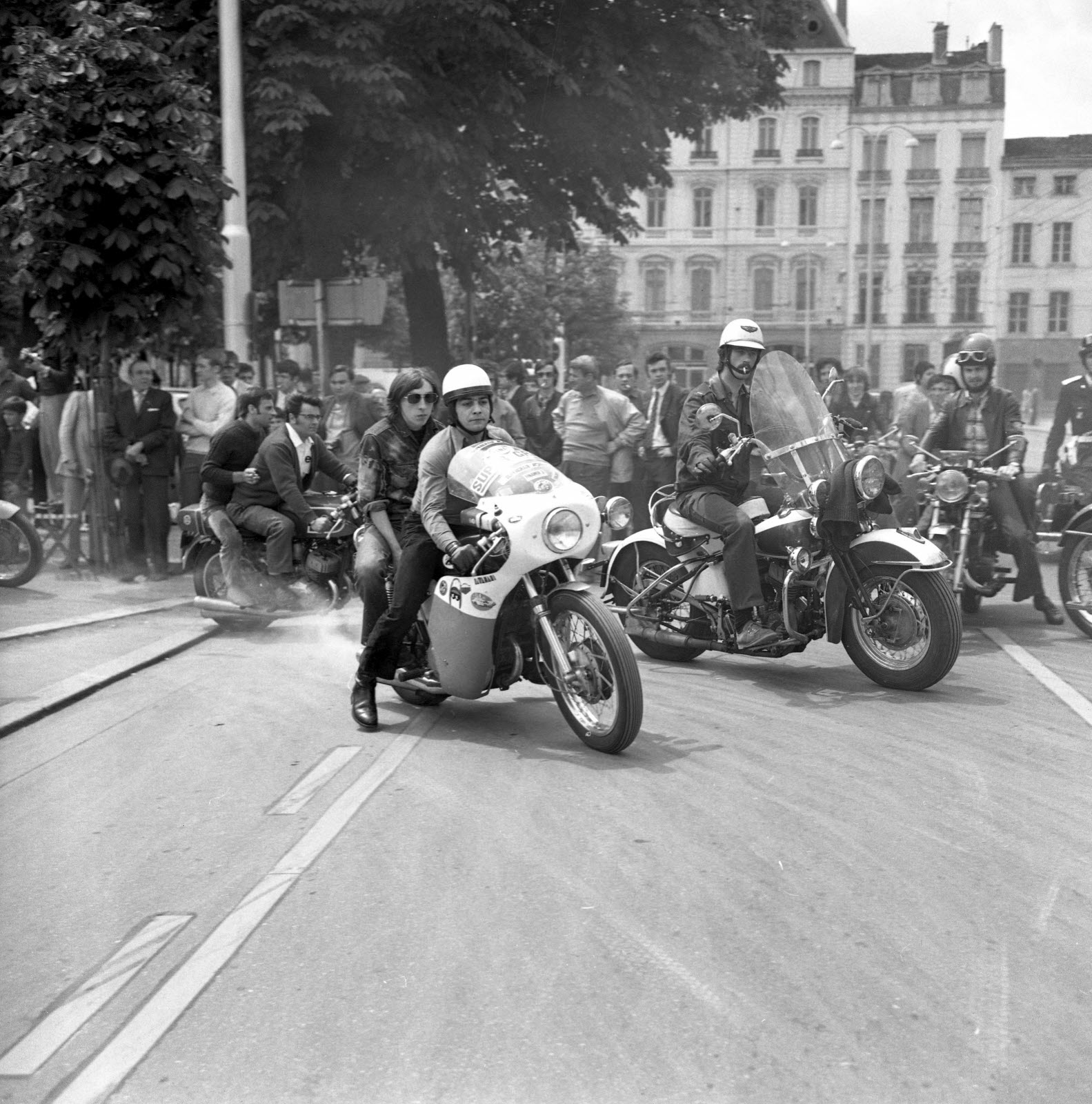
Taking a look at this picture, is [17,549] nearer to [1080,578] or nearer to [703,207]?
[1080,578]

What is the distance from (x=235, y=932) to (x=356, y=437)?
357 inches

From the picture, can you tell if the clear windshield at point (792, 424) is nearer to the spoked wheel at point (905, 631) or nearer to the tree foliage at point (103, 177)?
the spoked wheel at point (905, 631)

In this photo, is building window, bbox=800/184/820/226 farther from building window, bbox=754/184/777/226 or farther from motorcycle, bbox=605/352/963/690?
motorcycle, bbox=605/352/963/690

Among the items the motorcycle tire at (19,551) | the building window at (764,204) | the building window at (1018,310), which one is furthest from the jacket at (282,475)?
the building window at (764,204)

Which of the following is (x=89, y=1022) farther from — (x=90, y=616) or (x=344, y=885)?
(x=90, y=616)

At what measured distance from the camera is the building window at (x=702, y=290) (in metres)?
64.9

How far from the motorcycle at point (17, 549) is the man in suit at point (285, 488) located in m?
2.10

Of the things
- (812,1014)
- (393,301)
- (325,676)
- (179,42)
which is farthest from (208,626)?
(393,301)

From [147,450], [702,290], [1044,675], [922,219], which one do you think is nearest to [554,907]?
[1044,675]

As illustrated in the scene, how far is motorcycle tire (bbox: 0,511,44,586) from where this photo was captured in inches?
471

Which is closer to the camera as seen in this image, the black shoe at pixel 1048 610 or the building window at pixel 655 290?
the black shoe at pixel 1048 610

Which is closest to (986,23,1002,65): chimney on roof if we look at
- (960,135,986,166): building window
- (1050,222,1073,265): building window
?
(960,135,986,166): building window

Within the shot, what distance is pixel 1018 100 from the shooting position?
7.19m

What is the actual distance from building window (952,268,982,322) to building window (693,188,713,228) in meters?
40.5
